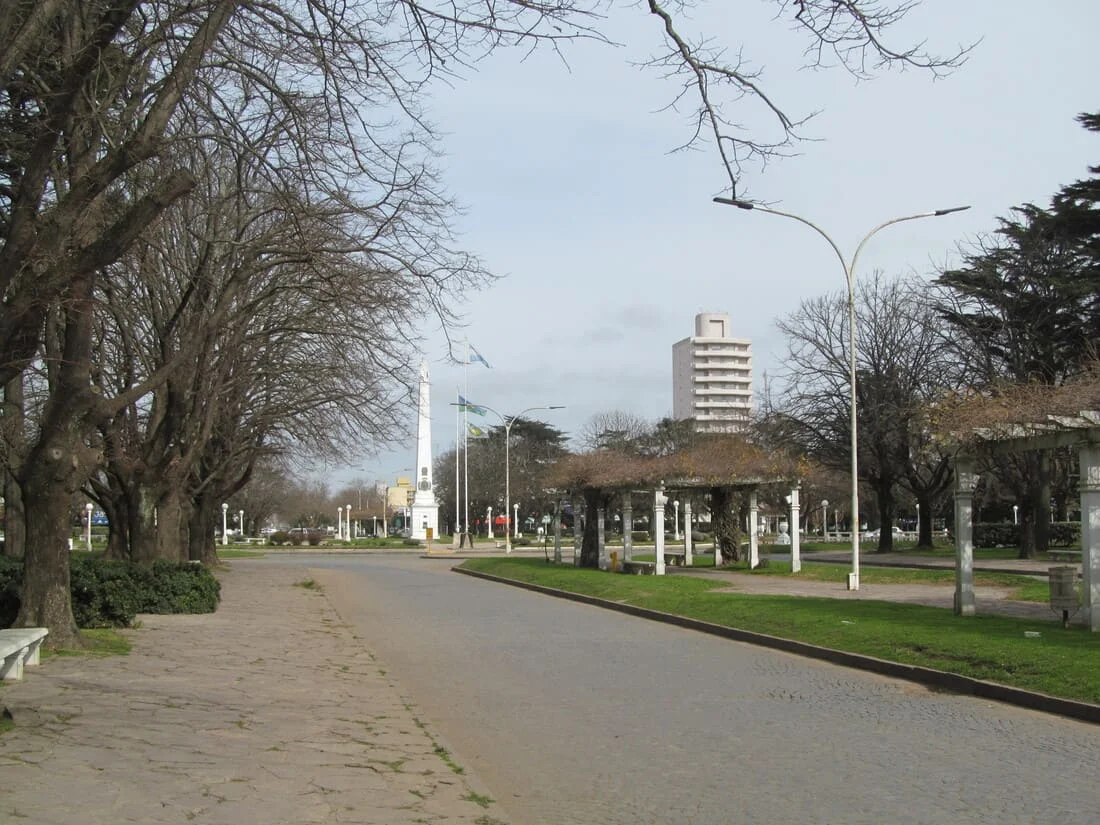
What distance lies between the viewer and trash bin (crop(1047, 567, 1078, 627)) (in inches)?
642

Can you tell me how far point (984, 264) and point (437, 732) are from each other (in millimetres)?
38723

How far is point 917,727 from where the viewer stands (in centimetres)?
1052

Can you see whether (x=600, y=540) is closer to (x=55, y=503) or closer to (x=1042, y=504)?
(x=1042, y=504)

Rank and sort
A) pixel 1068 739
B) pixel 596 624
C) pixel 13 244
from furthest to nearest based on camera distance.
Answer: pixel 596 624 < pixel 1068 739 < pixel 13 244

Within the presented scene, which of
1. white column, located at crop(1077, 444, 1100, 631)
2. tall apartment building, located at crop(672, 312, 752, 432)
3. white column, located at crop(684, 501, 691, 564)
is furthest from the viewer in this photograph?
tall apartment building, located at crop(672, 312, 752, 432)

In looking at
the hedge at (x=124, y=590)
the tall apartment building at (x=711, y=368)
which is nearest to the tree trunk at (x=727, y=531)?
the hedge at (x=124, y=590)

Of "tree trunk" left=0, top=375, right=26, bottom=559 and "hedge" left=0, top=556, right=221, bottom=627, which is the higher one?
"tree trunk" left=0, top=375, right=26, bottom=559

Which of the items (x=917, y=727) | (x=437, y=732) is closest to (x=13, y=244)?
(x=437, y=732)

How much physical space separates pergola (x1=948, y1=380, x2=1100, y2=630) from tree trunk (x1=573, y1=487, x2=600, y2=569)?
21.5 m

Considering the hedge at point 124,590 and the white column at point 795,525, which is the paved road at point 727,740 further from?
the white column at point 795,525

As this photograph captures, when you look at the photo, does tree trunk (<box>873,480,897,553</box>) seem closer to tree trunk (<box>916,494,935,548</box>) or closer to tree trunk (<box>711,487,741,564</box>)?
tree trunk (<box>916,494,935,548</box>)

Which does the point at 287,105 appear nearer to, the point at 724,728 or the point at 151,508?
the point at 724,728

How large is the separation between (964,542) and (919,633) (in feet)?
11.4

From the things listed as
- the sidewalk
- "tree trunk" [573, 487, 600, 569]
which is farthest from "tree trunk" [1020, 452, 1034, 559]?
the sidewalk
